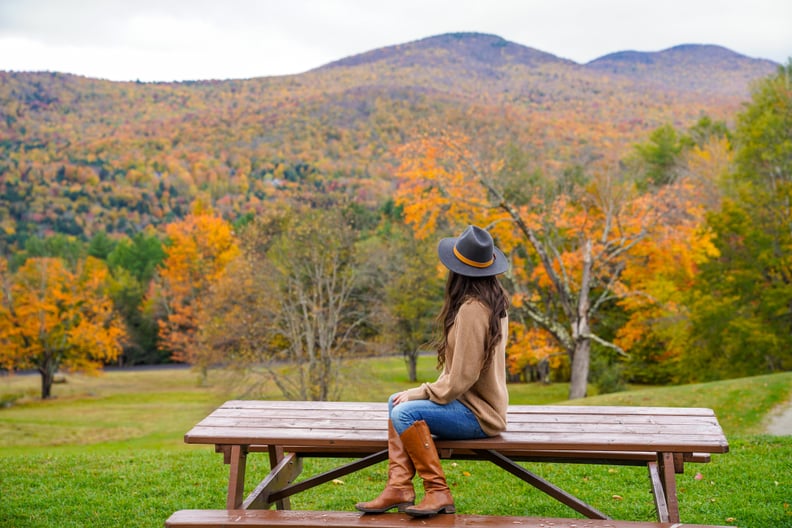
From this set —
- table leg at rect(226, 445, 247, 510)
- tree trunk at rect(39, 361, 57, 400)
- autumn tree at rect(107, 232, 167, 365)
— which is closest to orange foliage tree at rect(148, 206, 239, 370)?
autumn tree at rect(107, 232, 167, 365)

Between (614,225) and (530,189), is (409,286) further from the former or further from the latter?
(614,225)

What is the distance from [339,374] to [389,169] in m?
38.4

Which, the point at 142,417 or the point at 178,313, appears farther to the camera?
the point at 178,313

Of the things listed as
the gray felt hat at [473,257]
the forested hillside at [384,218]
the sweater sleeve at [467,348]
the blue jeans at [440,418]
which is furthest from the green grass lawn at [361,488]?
the forested hillside at [384,218]

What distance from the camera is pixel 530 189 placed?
88.4 ft

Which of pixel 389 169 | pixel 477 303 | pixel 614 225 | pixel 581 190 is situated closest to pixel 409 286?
pixel 581 190

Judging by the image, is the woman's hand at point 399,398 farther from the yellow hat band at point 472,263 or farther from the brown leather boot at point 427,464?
the yellow hat band at point 472,263

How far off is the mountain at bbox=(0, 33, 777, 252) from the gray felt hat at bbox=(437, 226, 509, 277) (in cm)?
3679

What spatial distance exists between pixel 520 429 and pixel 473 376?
64 centimetres

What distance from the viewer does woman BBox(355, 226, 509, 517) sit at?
12.7ft

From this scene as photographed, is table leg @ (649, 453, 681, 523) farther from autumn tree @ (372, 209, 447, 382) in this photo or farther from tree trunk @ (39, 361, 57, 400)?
tree trunk @ (39, 361, 57, 400)

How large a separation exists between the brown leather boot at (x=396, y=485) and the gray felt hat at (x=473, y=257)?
0.97 meters

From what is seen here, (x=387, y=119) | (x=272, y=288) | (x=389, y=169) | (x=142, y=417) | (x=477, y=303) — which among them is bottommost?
(x=142, y=417)

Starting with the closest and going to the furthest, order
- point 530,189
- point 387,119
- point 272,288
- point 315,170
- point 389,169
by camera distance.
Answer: point 272,288, point 530,189, point 389,169, point 315,170, point 387,119
